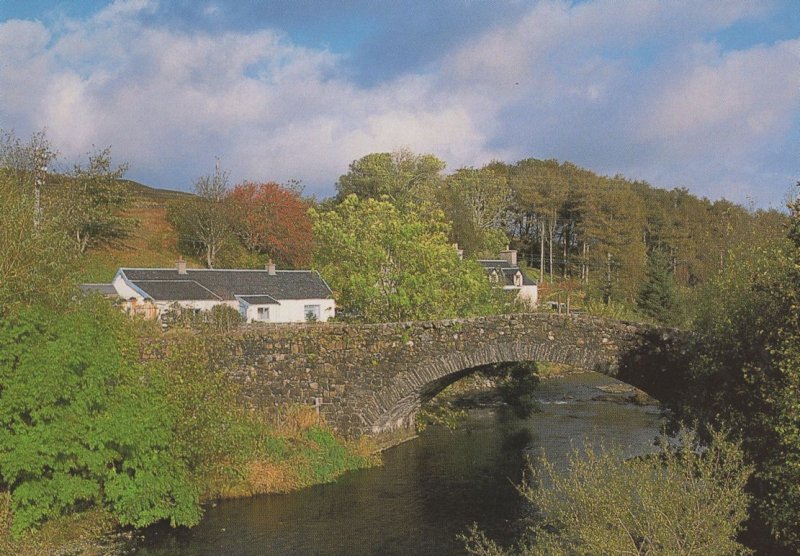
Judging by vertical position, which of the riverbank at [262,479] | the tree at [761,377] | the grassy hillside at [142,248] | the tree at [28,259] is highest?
the grassy hillside at [142,248]

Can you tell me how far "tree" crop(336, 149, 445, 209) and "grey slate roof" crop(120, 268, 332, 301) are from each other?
83.4 feet

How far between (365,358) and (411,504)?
4.69 metres

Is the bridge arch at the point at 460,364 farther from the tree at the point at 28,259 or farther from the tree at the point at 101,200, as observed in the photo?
the tree at the point at 101,200

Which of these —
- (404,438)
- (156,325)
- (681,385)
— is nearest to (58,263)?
(156,325)

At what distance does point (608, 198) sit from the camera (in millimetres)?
72062

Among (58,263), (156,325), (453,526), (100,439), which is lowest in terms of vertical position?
(453,526)

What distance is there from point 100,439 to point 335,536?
565cm

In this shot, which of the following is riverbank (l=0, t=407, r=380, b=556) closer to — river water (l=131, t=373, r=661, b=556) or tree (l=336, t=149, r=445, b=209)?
river water (l=131, t=373, r=661, b=556)

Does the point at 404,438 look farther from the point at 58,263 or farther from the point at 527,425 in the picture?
the point at 58,263

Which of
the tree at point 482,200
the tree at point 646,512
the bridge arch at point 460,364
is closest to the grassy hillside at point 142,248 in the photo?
the tree at point 482,200

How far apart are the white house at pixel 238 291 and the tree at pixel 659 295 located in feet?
71.0

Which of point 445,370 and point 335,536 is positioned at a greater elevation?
point 445,370

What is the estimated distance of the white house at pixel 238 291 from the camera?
127 feet

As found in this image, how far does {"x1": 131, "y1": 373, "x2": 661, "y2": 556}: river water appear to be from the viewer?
55.3 feet
